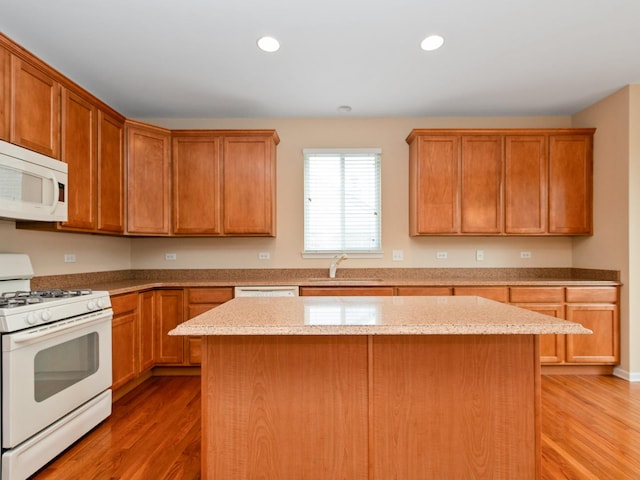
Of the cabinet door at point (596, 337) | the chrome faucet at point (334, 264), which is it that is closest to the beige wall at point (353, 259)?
the chrome faucet at point (334, 264)

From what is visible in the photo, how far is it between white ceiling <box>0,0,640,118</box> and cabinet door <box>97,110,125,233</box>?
0.40 meters

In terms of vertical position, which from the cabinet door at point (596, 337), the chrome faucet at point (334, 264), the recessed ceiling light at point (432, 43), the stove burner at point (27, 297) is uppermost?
the recessed ceiling light at point (432, 43)

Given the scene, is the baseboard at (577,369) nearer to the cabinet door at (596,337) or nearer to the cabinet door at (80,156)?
the cabinet door at (596,337)

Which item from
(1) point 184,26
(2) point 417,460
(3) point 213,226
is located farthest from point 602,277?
(1) point 184,26

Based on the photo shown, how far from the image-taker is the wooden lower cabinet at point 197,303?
336 centimetres

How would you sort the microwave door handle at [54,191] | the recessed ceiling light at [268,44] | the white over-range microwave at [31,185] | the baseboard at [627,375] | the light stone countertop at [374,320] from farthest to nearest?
the baseboard at [627,375] → the recessed ceiling light at [268,44] → the microwave door handle at [54,191] → the white over-range microwave at [31,185] → the light stone countertop at [374,320]

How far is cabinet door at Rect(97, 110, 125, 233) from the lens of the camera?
304 centimetres

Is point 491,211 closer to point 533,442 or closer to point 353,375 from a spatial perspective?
point 533,442

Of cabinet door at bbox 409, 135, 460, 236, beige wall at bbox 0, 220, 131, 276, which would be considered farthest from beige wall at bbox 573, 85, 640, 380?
beige wall at bbox 0, 220, 131, 276

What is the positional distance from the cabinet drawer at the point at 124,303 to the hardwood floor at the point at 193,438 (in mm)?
737

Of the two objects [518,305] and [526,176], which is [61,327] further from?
[526,176]

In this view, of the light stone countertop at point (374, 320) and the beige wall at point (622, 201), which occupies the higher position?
the beige wall at point (622, 201)

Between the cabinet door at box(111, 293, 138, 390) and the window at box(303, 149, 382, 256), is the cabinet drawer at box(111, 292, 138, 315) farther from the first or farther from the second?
the window at box(303, 149, 382, 256)

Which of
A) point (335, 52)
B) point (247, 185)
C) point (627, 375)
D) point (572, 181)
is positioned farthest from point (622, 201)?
point (247, 185)
